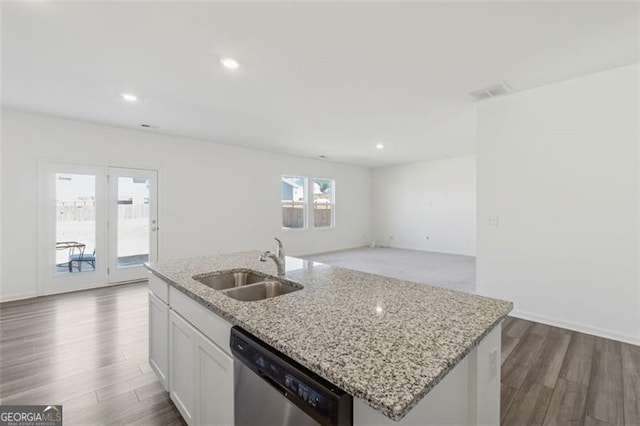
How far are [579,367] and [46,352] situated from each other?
445cm

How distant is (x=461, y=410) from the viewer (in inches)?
41.6

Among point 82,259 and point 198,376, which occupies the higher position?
point 82,259

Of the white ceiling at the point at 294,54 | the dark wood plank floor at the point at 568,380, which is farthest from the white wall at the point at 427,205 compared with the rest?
the dark wood plank floor at the point at 568,380

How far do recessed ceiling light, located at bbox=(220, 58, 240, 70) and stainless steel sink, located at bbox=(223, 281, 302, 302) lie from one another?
6.56 ft

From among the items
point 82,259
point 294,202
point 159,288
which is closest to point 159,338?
point 159,288

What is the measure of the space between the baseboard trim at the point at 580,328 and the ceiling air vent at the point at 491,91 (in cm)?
250

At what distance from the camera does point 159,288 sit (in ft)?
6.42

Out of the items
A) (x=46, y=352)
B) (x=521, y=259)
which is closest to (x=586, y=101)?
(x=521, y=259)

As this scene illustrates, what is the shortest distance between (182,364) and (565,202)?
12.2ft

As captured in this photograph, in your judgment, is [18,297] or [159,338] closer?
[159,338]

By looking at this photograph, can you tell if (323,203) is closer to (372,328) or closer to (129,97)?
(129,97)

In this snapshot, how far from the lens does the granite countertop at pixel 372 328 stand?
2.43 ft

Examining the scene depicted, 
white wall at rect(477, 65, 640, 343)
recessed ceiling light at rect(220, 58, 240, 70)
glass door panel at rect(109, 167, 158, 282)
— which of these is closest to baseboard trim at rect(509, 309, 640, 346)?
white wall at rect(477, 65, 640, 343)

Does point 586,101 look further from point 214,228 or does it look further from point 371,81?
point 214,228
